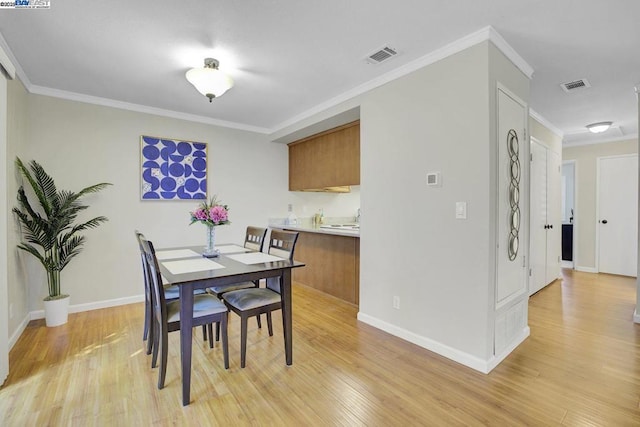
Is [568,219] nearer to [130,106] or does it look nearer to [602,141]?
[602,141]

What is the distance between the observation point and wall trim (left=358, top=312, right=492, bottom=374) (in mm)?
2223

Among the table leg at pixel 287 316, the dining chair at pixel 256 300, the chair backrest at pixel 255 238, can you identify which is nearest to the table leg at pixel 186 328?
the dining chair at pixel 256 300

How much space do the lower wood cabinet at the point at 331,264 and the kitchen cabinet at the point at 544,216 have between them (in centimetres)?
240

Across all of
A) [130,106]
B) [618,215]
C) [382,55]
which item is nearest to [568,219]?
[618,215]

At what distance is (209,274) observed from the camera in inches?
77.9

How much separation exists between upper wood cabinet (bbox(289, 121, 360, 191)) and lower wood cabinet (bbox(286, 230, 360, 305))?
2.58 feet

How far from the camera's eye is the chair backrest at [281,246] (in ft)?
8.40

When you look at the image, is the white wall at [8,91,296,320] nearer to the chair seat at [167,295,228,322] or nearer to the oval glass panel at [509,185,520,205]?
the chair seat at [167,295,228,322]

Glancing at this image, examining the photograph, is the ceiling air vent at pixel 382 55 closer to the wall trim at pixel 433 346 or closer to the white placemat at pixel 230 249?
the white placemat at pixel 230 249

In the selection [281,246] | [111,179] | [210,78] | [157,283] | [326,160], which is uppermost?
[210,78]

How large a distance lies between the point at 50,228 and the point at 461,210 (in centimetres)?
387

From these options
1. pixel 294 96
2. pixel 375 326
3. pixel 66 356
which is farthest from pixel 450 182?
pixel 66 356

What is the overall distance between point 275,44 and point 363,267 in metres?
2.22

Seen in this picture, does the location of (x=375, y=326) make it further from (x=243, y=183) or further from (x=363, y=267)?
(x=243, y=183)
